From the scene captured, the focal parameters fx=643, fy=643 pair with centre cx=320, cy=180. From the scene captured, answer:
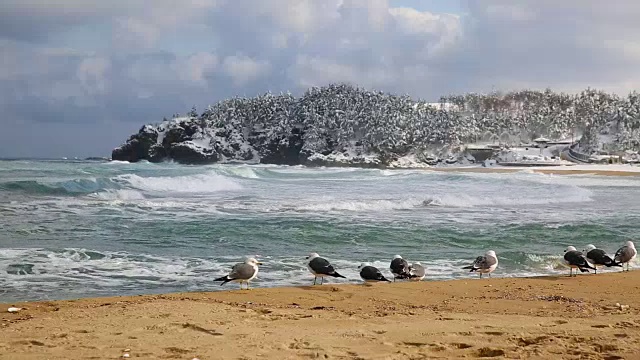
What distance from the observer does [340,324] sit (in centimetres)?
614

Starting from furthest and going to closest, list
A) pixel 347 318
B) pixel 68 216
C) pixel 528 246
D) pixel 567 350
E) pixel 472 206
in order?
pixel 472 206 < pixel 68 216 < pixel 528 246 < pixel 347 318 < pixel 567 350

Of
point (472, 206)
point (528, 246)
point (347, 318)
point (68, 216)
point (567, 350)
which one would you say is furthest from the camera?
point (472, 206)

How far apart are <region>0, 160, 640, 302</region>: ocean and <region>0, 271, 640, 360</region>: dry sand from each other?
170 centimetres

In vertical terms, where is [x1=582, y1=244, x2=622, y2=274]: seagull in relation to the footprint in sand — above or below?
below

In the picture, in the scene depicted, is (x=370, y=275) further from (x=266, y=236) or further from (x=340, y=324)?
(x=266, y=236)

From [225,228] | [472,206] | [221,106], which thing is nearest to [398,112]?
[221,106]

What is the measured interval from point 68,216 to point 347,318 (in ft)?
45.2

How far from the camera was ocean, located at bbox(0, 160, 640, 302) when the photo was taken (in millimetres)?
10203

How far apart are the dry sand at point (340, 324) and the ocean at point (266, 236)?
5.59 ft

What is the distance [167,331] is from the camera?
18.5 feet

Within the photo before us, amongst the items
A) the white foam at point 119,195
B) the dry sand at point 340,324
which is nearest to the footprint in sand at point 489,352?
the dry sand at point 340,324

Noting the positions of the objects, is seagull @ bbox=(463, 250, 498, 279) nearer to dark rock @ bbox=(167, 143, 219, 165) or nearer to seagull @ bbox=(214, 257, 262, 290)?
seagull @ bbox=(214, 257, 262, 290)

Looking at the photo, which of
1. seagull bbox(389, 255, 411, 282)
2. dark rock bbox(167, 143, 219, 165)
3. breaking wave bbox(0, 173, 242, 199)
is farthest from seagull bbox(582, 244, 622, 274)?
dark rock bbox(167, 143, 219, 165)

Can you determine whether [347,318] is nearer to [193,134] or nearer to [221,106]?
[193,134]
